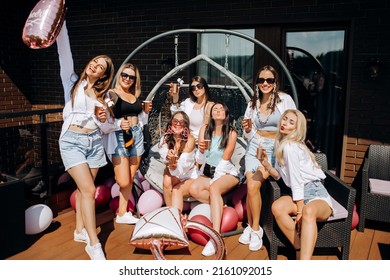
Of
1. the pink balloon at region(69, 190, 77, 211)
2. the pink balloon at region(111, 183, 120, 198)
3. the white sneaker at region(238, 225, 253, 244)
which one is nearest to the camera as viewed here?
the white sneaker at region(238, 225, 253, 244)

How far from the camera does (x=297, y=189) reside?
309cm

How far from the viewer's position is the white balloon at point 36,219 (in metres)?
3.71

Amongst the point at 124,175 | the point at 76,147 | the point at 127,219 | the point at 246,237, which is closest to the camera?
the point at 76,147

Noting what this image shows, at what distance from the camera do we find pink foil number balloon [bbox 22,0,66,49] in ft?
10.1

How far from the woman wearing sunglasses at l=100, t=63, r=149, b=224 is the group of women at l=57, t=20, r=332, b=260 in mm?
10

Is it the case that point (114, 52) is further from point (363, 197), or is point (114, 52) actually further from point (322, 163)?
point (363, 197)

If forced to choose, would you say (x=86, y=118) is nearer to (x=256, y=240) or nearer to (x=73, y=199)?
(x=73, y=199)

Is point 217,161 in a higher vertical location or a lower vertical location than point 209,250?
higher

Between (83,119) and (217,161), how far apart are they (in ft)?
4.80

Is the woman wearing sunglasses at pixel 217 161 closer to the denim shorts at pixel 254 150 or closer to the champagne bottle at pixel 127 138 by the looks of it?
the denim shorts at pixel 254 150

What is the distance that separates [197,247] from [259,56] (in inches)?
117

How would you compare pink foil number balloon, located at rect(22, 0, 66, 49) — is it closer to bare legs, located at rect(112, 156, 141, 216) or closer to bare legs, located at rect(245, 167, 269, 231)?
bare legs, located at rect(112, 156, 141, 216)

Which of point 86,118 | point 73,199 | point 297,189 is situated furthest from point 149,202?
point 297,189

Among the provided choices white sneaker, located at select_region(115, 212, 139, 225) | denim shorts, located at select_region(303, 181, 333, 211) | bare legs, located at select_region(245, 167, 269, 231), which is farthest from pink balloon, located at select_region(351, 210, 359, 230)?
white sneaker, located at select_region(115, 212, 139, 225)
